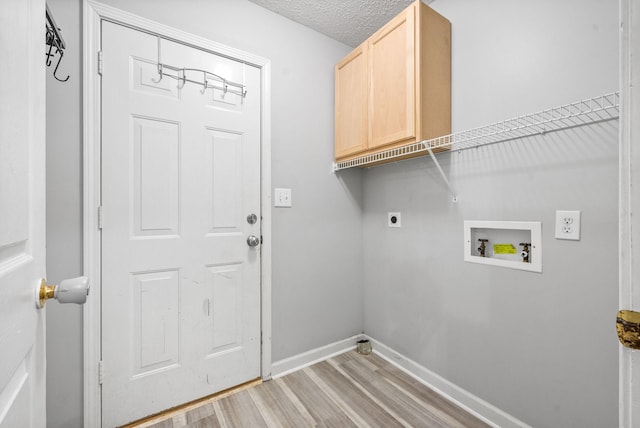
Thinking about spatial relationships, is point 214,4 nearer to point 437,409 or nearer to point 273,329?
point 273,329

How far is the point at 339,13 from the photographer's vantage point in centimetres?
181

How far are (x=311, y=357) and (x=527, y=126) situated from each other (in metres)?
1.87

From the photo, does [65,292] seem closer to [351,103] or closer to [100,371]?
[100,371]

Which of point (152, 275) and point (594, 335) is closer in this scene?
point (594, 335)

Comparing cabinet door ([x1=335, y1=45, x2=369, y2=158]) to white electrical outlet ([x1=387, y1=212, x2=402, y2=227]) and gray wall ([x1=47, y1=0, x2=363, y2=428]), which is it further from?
white electrical outlet ([x1=387, y1=212, x2=402, y2=227])

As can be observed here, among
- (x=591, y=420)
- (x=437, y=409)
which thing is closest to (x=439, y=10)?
(x=591, y=420)

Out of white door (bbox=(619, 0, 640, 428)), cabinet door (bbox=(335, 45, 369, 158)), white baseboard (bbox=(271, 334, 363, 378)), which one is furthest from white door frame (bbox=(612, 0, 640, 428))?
white baseboard (bbox=(271, 334, 363, 378))

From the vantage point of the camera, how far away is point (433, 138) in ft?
4.92

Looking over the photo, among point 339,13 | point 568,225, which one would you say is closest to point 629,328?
point 568,225

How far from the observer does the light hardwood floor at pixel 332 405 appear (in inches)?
55.6

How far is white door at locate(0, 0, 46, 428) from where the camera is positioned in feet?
1.28

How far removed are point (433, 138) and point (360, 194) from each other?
836 mm

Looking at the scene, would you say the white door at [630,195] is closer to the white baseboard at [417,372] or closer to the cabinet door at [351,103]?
the white baseboard at [417,372]

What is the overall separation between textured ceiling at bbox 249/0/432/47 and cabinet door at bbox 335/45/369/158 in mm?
227
